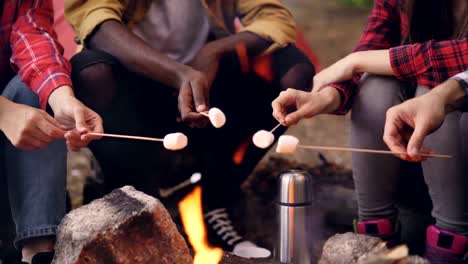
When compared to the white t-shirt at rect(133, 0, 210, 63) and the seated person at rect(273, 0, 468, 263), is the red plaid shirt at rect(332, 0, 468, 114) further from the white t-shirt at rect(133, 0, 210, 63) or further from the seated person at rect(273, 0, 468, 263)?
the white t-shirt at rect(133, 0, 210, 63)

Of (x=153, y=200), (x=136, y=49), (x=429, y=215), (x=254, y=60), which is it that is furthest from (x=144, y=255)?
(x=429, y=215)

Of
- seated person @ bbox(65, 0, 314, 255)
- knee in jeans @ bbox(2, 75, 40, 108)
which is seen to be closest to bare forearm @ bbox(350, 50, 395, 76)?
seated person @ bbox(65, 0, 314, 255)

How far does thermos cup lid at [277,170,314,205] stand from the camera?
5.62ft

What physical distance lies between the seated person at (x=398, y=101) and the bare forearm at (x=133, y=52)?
1.59 ft

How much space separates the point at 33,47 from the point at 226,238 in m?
1.07

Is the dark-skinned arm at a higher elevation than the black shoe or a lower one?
higher

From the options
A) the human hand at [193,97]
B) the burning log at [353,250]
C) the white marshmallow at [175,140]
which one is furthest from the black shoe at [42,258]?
the burning log at [353,250]

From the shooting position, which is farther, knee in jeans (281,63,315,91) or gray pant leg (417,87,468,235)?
knee in jeans (281,63,315,91)

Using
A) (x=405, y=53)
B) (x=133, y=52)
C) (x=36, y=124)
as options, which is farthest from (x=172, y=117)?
(x=405, y=53)

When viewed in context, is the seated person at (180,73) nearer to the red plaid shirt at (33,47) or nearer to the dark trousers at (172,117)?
the dark trousers at (172,117)

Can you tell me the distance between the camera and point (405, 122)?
5.56ft

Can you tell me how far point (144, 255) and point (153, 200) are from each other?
15 cm

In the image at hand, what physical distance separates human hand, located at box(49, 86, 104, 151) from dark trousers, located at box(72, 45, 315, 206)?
0.57 ft

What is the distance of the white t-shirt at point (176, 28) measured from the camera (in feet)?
7.06
